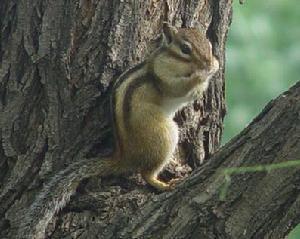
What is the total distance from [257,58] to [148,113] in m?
1.96

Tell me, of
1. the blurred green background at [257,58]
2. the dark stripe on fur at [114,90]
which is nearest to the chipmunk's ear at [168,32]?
the dark stripe on fur at [114,90]

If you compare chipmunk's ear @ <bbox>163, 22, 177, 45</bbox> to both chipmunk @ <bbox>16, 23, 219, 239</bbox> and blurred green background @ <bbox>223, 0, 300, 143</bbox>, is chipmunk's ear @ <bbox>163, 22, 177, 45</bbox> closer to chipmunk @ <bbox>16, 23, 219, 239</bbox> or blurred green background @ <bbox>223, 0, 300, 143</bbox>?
chipmunk @ <bbox>16, 23, 219, 239</bbox>

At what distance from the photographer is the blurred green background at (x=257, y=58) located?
5129 millimetres

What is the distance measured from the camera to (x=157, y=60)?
11.0 feet

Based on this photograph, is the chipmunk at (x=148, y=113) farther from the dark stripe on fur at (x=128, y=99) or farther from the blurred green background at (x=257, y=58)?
the blurred green background at (x=257, y=58)

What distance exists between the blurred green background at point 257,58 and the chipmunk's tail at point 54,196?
6.35 ft

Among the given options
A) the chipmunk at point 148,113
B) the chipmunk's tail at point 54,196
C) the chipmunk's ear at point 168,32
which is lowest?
the chipmunk's tail at point 54,196

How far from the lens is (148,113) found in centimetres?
336

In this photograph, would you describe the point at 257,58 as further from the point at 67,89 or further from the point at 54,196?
the point at 54,196

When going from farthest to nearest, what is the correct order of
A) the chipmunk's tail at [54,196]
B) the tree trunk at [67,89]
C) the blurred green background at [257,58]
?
the blurred green background at [257,58], the tree trunk at [67,89], the chipmunk's tail at [54,196]

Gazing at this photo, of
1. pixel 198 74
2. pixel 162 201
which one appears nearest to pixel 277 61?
pixel 198 74

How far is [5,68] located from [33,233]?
0.59 meters

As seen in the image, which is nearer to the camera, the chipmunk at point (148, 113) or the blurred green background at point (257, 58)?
the chipmunk at point (148, 113)

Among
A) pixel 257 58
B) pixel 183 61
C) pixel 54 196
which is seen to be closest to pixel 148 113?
pixel 183 61
